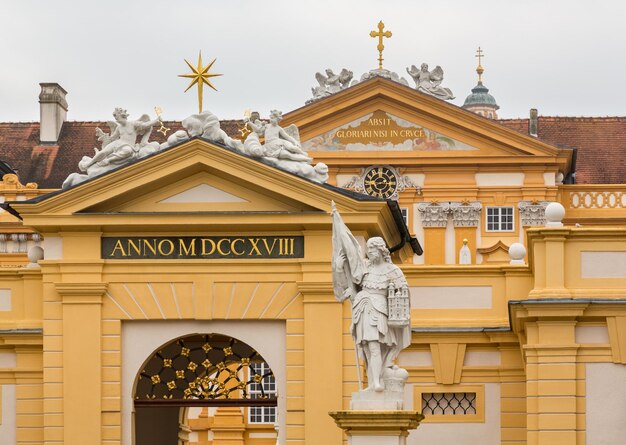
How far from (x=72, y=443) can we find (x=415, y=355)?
269 inches

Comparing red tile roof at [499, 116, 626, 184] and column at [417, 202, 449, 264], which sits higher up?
red tile roof at [499, 116, 626, 184]

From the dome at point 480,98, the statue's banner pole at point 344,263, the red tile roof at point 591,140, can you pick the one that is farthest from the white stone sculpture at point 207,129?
the dome at point 480,98

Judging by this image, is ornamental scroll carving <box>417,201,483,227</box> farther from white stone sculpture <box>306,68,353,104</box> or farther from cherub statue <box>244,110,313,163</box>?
cherub statue <box>244,110,313,163</box>

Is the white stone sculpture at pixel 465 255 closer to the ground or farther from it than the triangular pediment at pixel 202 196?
farther from it

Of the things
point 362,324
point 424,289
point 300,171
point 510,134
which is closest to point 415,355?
point 424,289

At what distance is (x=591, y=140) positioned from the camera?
265ft

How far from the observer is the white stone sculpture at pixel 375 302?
135 ft

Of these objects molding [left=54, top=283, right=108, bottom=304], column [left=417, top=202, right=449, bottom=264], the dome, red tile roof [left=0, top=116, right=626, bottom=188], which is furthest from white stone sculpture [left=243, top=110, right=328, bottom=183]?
the dome

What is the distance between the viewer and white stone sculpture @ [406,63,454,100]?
239 feet

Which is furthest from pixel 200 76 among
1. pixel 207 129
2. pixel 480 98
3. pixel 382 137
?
pixel 480 98

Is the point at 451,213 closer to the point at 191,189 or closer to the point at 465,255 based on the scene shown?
the point at 465,255

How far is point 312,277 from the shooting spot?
4925 centimetres

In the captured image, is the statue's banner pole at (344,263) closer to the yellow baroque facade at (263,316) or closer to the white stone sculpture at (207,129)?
the yellow baroque facade at (263,316)

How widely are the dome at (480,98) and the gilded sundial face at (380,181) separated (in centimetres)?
6043
